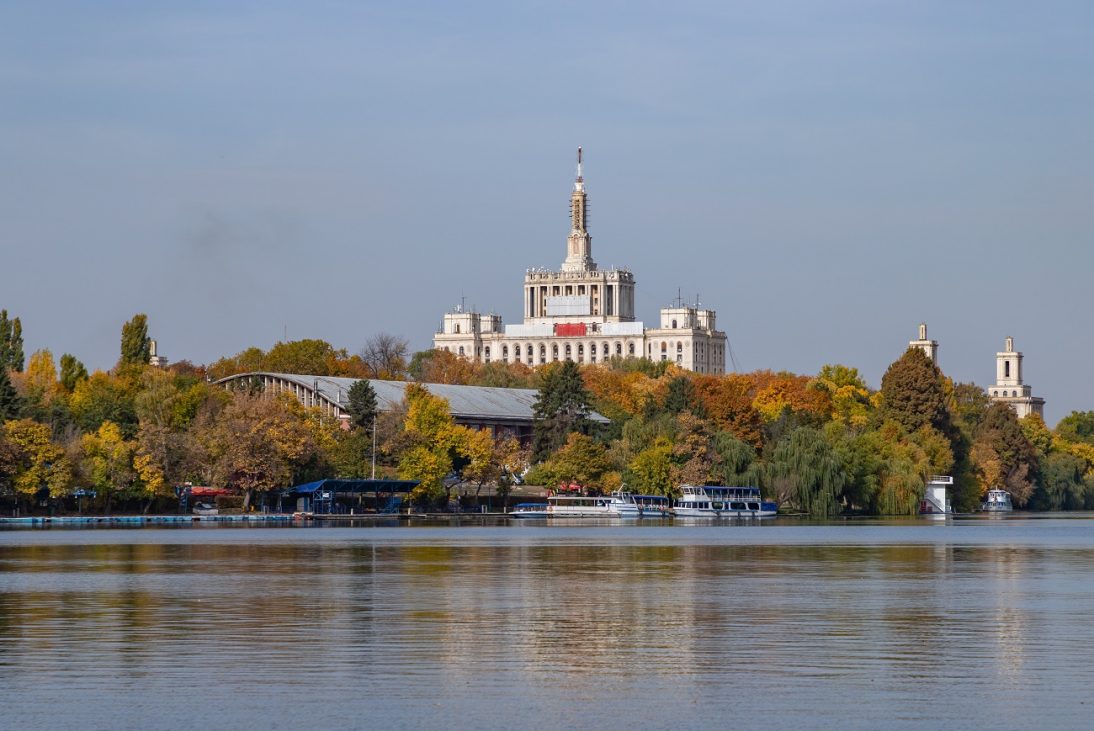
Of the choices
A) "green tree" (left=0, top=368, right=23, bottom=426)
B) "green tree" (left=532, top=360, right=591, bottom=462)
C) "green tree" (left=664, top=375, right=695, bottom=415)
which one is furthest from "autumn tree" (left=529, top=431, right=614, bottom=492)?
"green tree" (left=0, top=368, right=23, bottom=426)

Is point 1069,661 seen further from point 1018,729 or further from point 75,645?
point 75,645

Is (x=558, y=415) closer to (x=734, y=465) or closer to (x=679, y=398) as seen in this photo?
(x=679, y=398)

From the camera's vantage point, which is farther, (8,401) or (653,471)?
(653,471)

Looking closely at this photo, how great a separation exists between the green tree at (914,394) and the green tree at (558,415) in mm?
21178

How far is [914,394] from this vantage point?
414 feet

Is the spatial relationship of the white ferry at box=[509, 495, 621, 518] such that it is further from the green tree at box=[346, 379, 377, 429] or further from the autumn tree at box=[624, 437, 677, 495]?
the green tree at box=[346, 379, 377, 429]

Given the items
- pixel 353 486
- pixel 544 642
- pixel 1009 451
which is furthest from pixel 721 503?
pixel 544 642

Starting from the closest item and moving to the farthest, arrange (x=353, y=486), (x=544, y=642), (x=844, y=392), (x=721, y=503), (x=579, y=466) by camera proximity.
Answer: (x=544, y=642) → (x=353, y=486) → (x=721, y=503) → (x=579, y=466) → (x=844, y=392)

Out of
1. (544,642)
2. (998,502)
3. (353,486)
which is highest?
(353,486)

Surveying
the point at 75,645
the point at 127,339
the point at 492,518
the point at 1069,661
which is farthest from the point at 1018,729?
the point at 127,339

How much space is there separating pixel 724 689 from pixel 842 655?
12.7ft

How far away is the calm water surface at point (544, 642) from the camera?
20969 mm

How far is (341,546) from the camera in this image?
60.9 meters

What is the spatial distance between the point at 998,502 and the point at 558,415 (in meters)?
50.4
